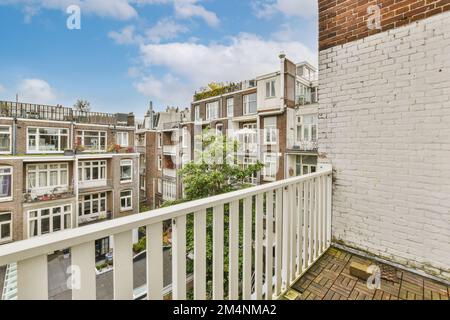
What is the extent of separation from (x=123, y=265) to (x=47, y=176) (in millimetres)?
14198

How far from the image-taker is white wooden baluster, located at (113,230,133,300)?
0.77m

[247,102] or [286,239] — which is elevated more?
[247,102]

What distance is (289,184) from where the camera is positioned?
1.63m

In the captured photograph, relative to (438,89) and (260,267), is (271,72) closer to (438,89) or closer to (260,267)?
(438,89)

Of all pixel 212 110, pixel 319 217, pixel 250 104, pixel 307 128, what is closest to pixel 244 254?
pixel 319 217

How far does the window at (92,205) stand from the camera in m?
13.2

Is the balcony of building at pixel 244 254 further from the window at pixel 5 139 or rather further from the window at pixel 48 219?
the window at pixel 48 219

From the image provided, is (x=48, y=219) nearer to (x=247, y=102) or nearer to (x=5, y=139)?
(x=5, y=139)

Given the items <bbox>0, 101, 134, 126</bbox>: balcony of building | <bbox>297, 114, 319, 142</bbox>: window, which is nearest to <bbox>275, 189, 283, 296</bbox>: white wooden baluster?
<bbox>297, 114, 319, 142</bbox>: window

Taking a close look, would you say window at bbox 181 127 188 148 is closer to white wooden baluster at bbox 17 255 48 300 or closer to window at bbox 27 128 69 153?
window at bbox 27 128 69 153

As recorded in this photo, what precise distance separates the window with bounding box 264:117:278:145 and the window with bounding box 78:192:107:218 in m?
11.2

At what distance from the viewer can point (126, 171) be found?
14.4 metres
